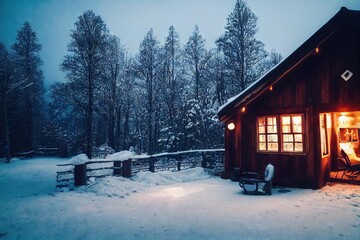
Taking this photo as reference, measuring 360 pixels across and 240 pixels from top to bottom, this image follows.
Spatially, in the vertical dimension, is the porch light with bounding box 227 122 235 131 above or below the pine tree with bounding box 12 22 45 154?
A: below

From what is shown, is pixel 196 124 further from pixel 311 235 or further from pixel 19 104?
pixel 19 104

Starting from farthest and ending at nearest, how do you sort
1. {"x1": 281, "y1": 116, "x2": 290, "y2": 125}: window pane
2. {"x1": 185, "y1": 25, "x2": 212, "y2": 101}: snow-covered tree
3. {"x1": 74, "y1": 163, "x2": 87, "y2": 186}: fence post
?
{"x1": 185, "y1": 25, "x2": 212, "y2": 101}: snow-covered tree
{"x1": 74, "y1": 163, "x2": 87, "y2": 186}: fence post
{"x1": 281, "y1": 116, "x2": 290, "y2": 125}: window pane

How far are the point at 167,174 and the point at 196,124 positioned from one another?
9.76 m

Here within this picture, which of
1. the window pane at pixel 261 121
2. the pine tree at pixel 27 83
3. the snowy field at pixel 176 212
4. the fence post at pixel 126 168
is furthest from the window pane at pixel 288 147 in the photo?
the pine tree at pixel 27 83

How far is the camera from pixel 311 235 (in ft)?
17.5

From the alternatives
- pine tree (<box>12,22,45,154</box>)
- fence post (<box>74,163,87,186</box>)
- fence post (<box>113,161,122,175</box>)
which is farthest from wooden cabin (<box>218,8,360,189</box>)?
pine tree (<box>12,22,45,154</box>)

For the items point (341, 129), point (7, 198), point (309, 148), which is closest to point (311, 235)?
point (309, 148)

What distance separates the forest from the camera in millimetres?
20770

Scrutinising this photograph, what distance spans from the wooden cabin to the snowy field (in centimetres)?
110

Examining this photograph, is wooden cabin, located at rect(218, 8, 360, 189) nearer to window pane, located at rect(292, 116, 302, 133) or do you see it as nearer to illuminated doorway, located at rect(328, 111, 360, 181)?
window pane, located at rect(292, 116, 302, 133)

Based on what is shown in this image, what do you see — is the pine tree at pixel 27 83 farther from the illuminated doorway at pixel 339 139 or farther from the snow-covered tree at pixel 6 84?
the illuminated doorway at pixel 339 139

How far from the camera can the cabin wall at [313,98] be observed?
9.17m

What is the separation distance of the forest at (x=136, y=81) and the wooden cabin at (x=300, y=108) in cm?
1020

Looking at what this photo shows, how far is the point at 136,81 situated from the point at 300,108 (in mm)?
21939
